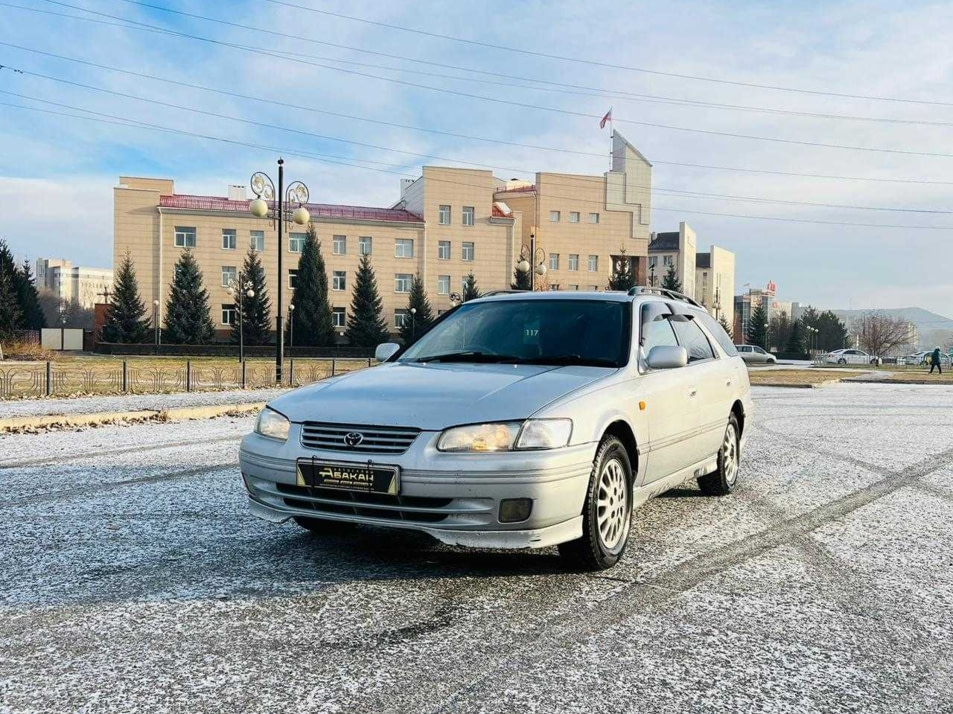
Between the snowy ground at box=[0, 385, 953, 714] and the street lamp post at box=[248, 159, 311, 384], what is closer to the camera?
the snowy ground at box=[0, 385, 953, 714]

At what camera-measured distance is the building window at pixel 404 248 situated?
72.4 metres

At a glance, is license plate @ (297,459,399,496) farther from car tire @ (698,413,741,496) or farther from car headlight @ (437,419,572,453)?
car tire @ (698,413,741,496)

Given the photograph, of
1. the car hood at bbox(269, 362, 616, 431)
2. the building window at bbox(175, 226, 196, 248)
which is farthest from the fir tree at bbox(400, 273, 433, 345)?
the car hood at bbox(269, 362, 616, 431)

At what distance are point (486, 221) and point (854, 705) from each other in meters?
71.4

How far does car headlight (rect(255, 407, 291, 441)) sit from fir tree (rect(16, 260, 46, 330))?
61742 millimetres

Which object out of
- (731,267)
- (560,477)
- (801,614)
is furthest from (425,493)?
(731,267)

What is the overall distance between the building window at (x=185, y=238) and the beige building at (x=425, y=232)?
0.08 metres

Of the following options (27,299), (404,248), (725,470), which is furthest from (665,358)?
(27,299)

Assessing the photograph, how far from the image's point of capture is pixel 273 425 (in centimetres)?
457

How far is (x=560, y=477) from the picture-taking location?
4.12 meters

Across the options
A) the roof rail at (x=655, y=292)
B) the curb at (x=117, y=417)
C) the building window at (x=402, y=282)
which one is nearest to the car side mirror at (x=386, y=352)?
the roof rail at (x=655, y=292)

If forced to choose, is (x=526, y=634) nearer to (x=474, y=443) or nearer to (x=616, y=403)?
(x=474, y=443)

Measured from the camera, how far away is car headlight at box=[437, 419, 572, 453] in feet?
13.4

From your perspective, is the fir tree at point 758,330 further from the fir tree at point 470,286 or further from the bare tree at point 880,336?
the fir tree at point 470,286
